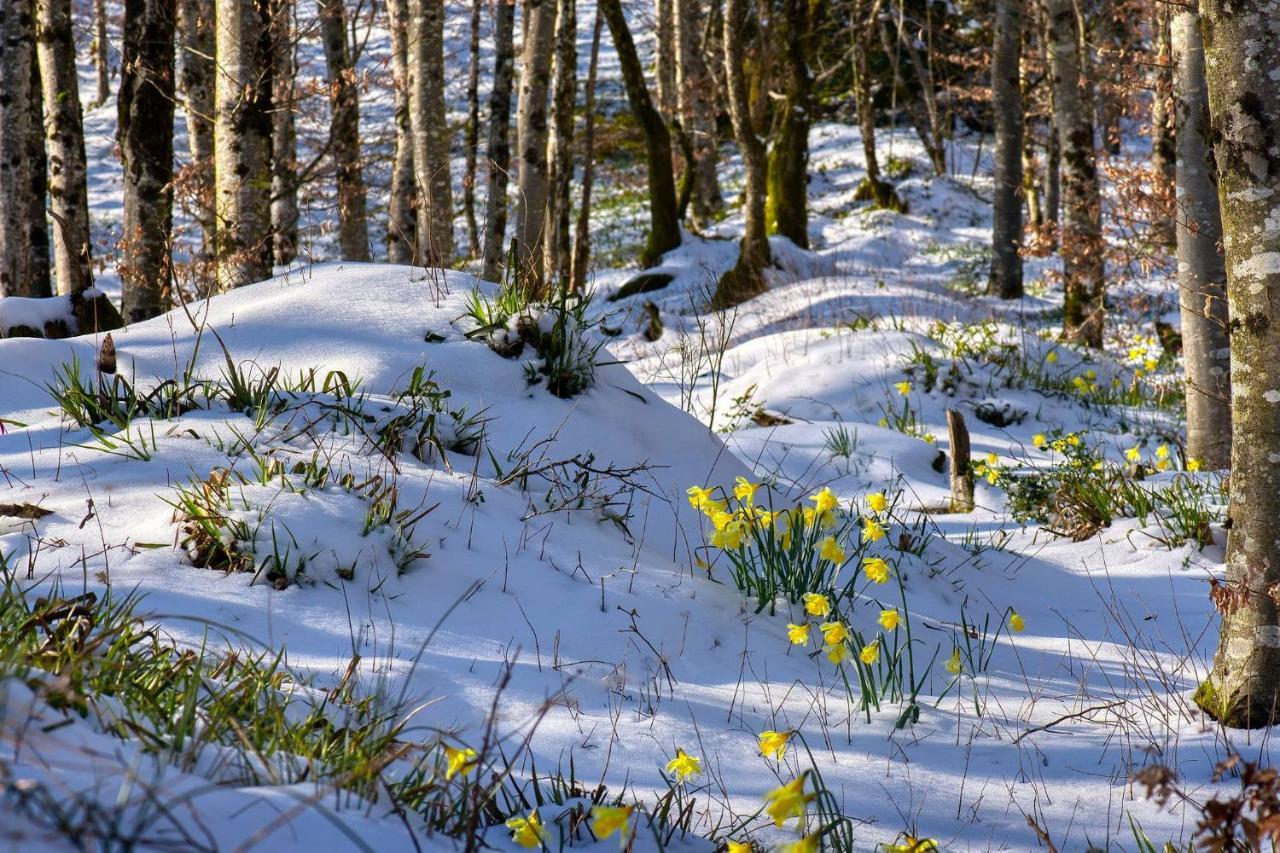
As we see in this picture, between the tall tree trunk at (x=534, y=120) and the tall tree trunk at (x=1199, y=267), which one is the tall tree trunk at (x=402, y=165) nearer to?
the tall tree trunk at (x=534, y=120)

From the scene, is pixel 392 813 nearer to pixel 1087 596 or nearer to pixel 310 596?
pixel 310 596

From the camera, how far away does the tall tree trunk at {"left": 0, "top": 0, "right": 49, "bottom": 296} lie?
342 inches

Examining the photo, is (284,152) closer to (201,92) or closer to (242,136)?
(201,92)

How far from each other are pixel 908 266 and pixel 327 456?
52.9 ft

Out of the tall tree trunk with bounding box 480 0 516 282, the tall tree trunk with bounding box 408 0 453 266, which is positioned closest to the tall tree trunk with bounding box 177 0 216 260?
the tall tree trunk with bounding box 408 0 453 266

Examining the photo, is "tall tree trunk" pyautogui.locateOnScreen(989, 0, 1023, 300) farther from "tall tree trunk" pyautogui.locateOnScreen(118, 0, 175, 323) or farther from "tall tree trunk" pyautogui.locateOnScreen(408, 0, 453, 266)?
"tall tree trunk" pyautogui.locateOnScreen(118, 0, 175, 323)

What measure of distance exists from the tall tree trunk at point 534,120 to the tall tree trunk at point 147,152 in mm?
3010

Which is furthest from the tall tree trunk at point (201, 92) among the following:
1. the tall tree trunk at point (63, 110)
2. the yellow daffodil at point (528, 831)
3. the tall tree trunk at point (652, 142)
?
the yellow daffodil at point (528, 831)

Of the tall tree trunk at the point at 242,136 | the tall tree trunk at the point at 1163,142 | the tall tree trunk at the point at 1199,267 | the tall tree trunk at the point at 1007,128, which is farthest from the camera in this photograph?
the tall tree trunk at the point at 1007,128

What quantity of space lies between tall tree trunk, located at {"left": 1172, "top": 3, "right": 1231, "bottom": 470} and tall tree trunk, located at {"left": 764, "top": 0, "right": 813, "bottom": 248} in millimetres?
8794

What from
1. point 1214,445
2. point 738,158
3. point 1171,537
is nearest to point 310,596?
point 1171,537

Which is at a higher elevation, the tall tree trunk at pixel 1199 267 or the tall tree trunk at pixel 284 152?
the tall tree trunk at pixel 284 152

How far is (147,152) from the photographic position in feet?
24.0

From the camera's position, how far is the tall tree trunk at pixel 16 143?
8680mm
